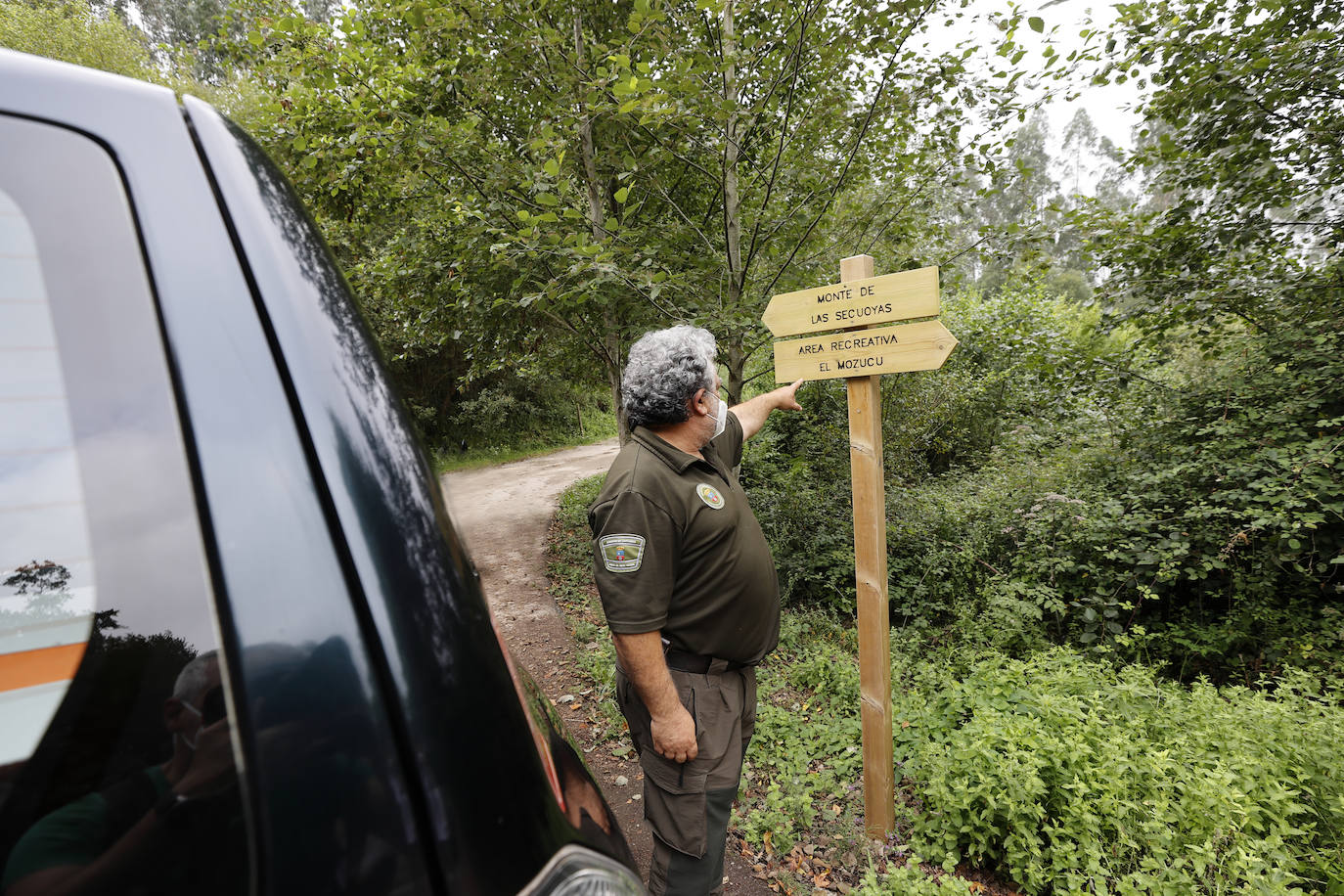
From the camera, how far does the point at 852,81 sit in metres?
4.44

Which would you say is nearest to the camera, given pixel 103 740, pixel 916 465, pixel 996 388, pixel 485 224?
pixel 103 740

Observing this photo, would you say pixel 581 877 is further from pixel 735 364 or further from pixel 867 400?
pixel 735 364

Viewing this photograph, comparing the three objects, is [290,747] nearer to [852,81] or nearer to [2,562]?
[2,562]

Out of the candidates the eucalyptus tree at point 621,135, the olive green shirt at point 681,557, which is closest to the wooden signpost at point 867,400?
the olive green shirt at point 681,557

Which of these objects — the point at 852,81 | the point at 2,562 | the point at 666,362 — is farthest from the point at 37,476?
the point at 852,81

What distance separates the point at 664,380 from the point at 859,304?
40.5 inches

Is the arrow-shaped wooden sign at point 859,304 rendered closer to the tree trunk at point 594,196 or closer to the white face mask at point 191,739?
the tree trunk at point 594,196

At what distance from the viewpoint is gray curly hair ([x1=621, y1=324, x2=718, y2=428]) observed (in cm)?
198

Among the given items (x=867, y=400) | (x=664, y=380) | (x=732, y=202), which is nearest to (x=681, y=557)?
(x=664, y=380)

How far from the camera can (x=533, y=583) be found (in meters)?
6.75

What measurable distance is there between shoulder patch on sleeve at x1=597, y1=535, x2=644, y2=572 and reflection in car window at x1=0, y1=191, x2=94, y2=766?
132cm

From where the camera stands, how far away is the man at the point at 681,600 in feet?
5.95

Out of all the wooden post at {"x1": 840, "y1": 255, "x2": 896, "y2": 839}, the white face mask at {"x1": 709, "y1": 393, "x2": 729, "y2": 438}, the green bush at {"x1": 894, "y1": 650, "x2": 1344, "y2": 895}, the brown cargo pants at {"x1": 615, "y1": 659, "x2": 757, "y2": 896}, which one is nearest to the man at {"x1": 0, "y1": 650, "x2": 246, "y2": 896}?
the brown cargo pants at {"x1": 615, "y1": 659, "x2": 757, "y2": 896}

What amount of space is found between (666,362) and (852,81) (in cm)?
376
